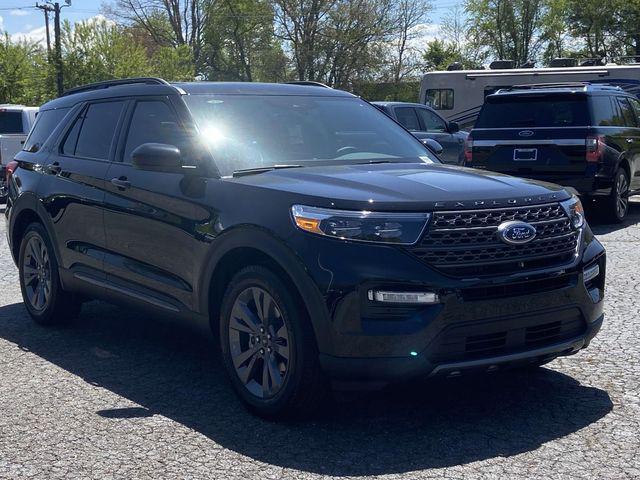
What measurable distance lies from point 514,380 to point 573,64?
75.3ft

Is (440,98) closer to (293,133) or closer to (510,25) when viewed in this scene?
(293,133)

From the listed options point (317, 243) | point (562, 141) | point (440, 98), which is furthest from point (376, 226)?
point (440, 98)

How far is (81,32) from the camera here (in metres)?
43.6

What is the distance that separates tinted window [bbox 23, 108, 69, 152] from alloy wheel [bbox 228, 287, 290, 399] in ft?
10.0

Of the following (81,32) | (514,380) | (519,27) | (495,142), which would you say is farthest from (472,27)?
(514,380)

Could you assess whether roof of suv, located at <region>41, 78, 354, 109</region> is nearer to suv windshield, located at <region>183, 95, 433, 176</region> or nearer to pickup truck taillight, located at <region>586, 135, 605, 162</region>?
suv windshield, located at <region>183, 95, 433, 176</region>

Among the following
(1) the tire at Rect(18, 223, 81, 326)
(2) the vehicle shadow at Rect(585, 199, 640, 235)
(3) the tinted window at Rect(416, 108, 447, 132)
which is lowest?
(2) the vehicle shadow at Rect(585, 199, 640, 235)

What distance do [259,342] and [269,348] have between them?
9cm

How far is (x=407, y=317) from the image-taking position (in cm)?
420

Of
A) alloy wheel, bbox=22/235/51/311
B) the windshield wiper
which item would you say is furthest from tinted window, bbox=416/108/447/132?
the windshield wiper

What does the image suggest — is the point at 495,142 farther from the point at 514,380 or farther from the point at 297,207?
the point at 297,207

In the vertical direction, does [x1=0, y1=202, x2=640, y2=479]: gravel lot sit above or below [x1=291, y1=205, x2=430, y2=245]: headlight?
below

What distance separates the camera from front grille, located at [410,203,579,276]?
4.26 metres

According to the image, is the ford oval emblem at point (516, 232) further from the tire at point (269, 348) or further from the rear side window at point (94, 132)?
the rear side window at point (94, 132)
